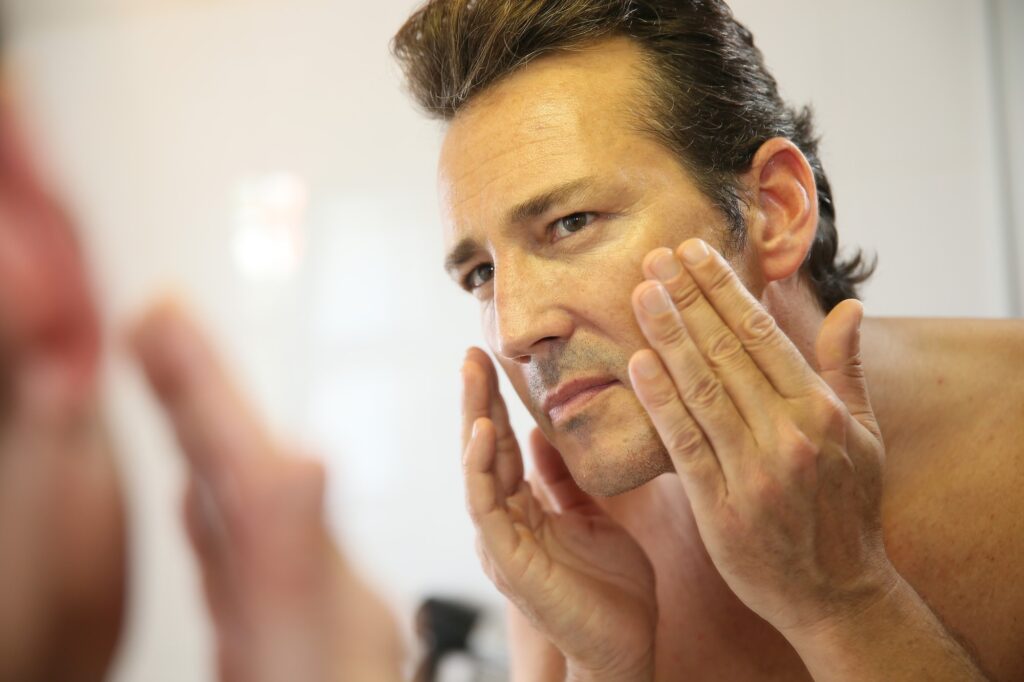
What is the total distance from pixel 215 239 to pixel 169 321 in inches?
6.2

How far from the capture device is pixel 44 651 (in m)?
0.49

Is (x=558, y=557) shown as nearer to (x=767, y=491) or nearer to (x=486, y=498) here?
(x=486, y=498)

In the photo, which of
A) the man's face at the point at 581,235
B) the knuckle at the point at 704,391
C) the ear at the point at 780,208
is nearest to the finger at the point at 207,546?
the man's face at the point at 581,235

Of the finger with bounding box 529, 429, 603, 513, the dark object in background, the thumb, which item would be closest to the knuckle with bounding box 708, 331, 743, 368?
the thumb

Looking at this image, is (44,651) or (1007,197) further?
(1007,197)

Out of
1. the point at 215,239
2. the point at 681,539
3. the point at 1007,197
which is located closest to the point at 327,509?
the point at 215,239

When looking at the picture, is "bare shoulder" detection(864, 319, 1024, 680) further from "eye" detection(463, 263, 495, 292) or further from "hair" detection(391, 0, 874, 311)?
"eye" detection(463, 263, 495, 292)

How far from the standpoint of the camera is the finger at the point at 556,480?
1195 mm

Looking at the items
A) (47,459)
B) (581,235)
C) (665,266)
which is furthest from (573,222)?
(47,459)

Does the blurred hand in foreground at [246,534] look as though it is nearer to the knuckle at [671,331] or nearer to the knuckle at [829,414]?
the knuckle at [671,331]

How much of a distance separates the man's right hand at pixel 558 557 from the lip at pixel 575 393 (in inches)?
5.9

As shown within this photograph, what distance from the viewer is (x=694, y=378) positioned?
79 cm

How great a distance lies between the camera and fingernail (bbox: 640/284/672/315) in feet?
2.58

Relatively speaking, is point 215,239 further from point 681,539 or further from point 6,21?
point 681,539
